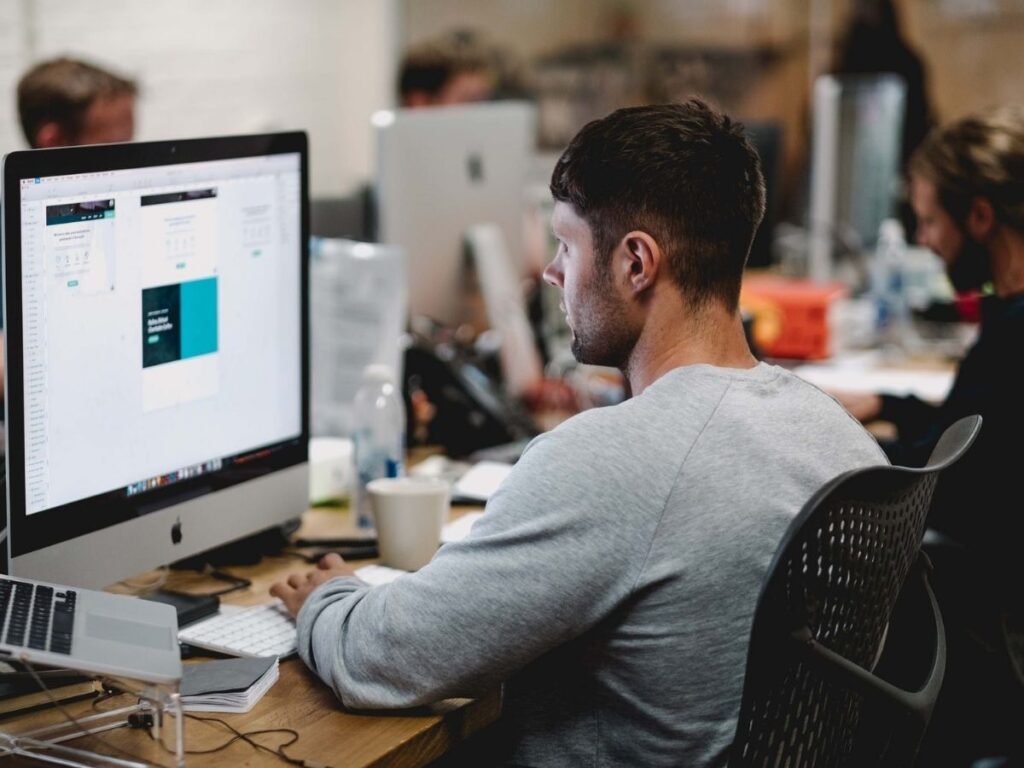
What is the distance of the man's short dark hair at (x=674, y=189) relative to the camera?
129 cm

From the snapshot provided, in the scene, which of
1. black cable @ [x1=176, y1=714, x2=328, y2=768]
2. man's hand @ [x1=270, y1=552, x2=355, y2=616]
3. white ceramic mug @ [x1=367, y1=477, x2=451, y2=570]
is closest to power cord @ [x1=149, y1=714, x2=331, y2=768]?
black cable @ [x1=176, y1=714, x2=328, y2=768]

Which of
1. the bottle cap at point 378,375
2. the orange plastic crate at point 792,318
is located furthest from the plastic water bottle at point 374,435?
the orange plastic crate at point 792,318

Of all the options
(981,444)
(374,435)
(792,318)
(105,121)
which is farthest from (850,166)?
(374,435)

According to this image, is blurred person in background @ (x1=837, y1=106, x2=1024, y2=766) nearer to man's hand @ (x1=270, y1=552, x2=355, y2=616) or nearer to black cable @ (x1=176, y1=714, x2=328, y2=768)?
man's hand @ (x1=270, y1=552, x2=355, y2=616)

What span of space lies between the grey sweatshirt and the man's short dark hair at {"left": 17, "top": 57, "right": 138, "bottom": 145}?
1769 millimetres

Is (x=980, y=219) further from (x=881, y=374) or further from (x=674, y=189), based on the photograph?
(x=674, y=189)

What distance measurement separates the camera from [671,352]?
132 centimetres

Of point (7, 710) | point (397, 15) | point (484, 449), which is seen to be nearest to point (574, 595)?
point (7, 710)

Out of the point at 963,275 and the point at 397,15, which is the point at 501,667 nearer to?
the point at 963,275

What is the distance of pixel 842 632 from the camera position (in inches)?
45.9

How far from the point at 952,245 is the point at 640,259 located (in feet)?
4.45

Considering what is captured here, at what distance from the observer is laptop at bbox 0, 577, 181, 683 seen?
110 cm

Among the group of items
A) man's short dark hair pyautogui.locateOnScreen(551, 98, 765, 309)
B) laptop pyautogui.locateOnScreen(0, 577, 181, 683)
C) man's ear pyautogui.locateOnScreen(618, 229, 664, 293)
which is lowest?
laptop pyautogui.locateOnScreen(0, 577, 181, 683)

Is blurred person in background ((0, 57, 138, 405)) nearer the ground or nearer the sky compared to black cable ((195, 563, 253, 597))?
nearer the sky
